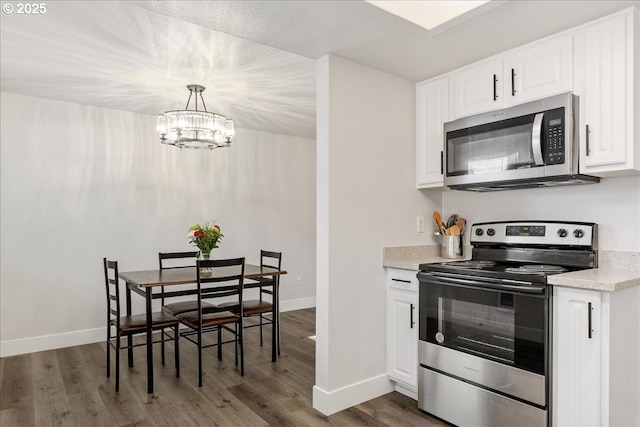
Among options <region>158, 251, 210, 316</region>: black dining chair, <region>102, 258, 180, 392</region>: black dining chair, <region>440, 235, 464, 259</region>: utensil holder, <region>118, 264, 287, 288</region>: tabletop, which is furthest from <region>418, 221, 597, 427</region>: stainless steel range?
<region>158, 251, 210, 316</region>: black dining chair

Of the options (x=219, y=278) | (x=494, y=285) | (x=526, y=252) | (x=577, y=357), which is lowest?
(x=577, y=357)

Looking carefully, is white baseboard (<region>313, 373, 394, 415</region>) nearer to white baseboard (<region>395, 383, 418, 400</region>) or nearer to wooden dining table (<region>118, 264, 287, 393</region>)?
white baseboard (<region>395, 383, 418, 400</region>)

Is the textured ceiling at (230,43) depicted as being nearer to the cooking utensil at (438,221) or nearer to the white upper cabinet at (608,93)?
the white upper cabinet at (608,93)

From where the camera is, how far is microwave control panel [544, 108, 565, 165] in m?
2.26

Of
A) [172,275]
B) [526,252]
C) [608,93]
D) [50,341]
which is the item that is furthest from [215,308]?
[608,93]

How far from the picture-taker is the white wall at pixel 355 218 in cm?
263

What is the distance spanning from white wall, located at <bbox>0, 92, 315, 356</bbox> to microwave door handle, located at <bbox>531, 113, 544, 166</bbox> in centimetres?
366

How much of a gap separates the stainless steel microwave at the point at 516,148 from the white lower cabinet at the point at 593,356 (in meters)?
0.71

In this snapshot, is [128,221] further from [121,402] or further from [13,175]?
[121,402]

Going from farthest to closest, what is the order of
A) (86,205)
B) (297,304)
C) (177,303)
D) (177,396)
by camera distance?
(297,304) < (86,205) < (177,303) < (177,396)

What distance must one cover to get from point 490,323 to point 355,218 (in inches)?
40.4

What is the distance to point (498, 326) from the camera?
2203 millimetres

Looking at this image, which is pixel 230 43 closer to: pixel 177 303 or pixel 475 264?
pixel 475 264

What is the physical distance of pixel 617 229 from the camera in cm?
236
